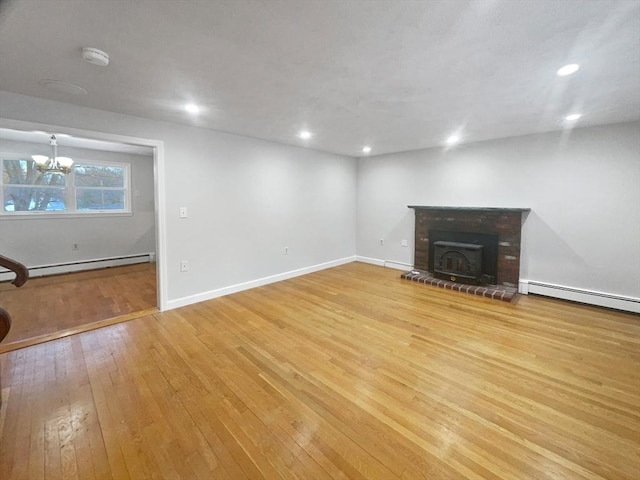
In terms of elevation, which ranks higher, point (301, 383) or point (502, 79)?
point (502, 79)

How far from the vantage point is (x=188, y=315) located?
330 cm

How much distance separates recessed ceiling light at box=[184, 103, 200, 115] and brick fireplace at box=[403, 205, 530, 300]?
3.72 m

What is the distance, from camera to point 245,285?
14.0ft

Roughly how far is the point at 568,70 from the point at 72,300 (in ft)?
19.4

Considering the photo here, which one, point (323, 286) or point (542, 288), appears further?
point (323, 286)

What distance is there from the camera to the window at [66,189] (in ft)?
15.8

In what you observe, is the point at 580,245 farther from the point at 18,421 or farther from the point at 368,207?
the point at 18,421

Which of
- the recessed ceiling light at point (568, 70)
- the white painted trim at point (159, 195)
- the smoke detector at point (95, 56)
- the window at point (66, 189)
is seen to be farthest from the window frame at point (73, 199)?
the recessed ceiling light at point (568, 70)

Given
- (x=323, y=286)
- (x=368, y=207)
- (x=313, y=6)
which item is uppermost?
(x=313, y=6)

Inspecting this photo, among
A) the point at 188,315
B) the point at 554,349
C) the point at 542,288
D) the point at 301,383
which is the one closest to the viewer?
the point at 301,383

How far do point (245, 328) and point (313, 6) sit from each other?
9.02ft

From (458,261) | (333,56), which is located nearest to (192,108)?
(333,56)

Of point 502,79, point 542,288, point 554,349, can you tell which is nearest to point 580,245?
point 542,288

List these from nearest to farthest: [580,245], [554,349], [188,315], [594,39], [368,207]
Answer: [594,39] → [554,349] → [188,315] → [580,245] → [368,207]
